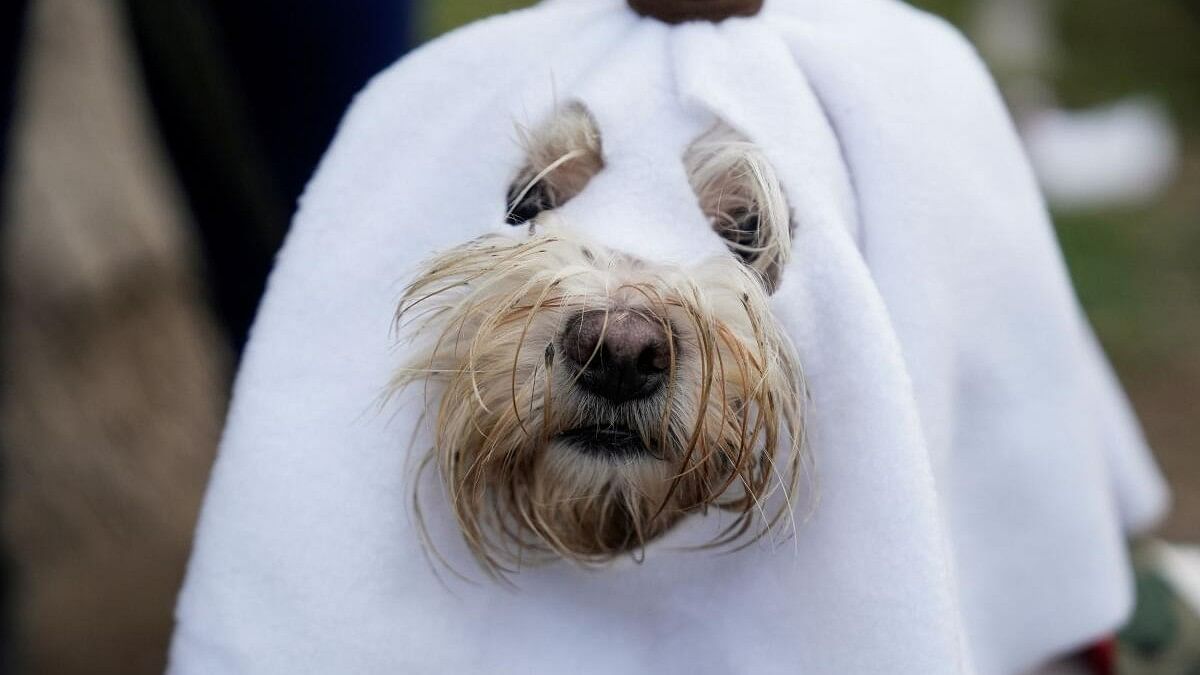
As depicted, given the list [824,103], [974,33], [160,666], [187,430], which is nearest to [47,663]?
[160,666]

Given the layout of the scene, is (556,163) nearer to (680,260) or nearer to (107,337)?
(680,260)

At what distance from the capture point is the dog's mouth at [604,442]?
Answer: 54.3 inches

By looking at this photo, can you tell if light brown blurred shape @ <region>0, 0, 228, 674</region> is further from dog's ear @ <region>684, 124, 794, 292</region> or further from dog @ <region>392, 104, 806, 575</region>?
dog's ear @ <region>684, 124, 794, 292</region>

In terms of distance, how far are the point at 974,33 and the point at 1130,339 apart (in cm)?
219

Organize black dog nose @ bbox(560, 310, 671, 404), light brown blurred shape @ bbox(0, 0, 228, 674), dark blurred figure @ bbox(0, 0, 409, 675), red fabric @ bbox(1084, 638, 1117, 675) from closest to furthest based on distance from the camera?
black dog nose @ bbox(560, 310, 671, 404), red fabric @ bbox(1084, 638, 1117, 675), dark blurred figure @ bbox(0, 0, 409, 675), light brown blurred shape @ bbox(0, 0, 228, 674)

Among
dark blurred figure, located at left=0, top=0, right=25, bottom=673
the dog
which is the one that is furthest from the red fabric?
dark blurred figure, located at left=0, top=0, right=25, bottom=673

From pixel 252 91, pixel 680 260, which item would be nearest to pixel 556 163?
pixel 680 260

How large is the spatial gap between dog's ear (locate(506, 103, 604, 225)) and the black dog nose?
178 mm

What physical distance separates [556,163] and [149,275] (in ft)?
7.43

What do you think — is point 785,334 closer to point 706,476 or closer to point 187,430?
point 706,476

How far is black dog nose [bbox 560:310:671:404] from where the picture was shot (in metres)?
1.30

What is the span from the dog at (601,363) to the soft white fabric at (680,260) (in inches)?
1.2

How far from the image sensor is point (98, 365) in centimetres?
334

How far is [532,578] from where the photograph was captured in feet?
4.97
